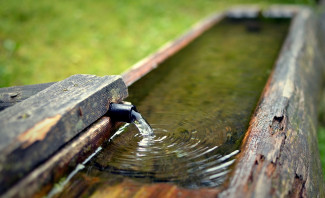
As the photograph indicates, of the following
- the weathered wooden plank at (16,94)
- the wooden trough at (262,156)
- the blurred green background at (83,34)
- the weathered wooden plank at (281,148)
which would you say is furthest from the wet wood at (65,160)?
the blurred green background at (83,34)

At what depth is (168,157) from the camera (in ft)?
5.94

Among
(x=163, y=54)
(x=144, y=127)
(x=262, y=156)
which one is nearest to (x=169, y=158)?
(x=144, y=127)

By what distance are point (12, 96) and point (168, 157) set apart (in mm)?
865

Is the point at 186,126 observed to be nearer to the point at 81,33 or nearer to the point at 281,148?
the point at 281,148

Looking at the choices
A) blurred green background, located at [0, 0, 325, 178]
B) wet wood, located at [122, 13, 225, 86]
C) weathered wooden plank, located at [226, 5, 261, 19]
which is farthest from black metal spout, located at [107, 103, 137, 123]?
weathered wooden plank, located at [226, 5, 261, 19]

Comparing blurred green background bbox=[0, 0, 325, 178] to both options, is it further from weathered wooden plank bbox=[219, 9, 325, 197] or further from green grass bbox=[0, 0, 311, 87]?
weathered wooden plank bbox=[219, 9, 325, 197]

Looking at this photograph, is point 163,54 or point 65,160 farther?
point 163,54

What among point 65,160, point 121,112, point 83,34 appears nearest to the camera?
point 65,160

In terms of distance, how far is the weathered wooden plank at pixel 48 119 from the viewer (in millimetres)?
1265

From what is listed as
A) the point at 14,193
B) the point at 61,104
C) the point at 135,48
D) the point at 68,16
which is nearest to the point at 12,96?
the point at 61,104

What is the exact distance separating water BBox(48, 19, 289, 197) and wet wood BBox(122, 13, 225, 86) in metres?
0.07

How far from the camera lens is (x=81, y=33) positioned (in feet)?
18.5

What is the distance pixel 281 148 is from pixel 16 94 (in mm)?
1341

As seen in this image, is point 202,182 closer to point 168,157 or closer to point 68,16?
point 168,157
